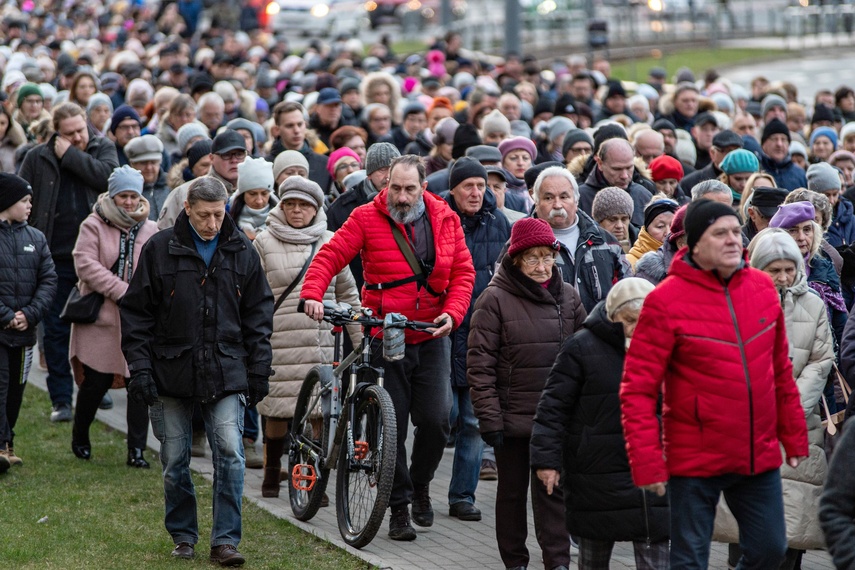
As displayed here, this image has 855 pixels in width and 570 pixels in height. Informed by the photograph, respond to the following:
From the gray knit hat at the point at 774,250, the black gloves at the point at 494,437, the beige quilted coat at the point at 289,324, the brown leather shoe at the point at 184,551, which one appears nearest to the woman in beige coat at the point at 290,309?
the beige quilted coat at the point at 289,324

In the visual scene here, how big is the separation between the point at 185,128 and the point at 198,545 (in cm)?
605

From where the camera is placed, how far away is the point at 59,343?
474 inches

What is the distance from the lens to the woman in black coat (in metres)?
6.96

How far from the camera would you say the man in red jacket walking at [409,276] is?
28.9ft

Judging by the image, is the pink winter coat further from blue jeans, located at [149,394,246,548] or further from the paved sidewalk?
blue jeans, located at [149,394,246,548]

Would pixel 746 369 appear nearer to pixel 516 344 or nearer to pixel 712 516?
pixel 712 516

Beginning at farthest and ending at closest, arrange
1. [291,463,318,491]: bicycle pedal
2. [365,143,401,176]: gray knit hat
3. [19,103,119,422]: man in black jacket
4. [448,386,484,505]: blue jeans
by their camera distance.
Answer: [19,103,119,422]: man in black jacket < [365,143,401,176]: gray knit hat < [448,386,484,505]: blue jeans < [291,463,318,491]: bicycle pedal

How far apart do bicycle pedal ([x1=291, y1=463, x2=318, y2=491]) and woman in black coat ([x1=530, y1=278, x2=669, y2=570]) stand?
227cm

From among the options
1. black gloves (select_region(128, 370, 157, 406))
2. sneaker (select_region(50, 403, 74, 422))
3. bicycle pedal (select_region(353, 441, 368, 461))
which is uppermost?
black gloves (select_region(128, 370, 157, 406))

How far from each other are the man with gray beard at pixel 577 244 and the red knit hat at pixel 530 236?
3.12 ft

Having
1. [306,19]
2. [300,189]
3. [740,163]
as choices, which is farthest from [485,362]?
[306,19]

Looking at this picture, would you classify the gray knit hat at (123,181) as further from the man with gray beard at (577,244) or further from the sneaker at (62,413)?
the man with gray beard at (577,244)

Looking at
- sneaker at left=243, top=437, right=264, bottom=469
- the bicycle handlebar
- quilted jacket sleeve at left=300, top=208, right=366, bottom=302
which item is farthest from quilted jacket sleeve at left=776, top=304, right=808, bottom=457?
sneaker at left=243, top=437, right=264, bottom=469

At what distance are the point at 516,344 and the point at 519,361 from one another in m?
0.09
